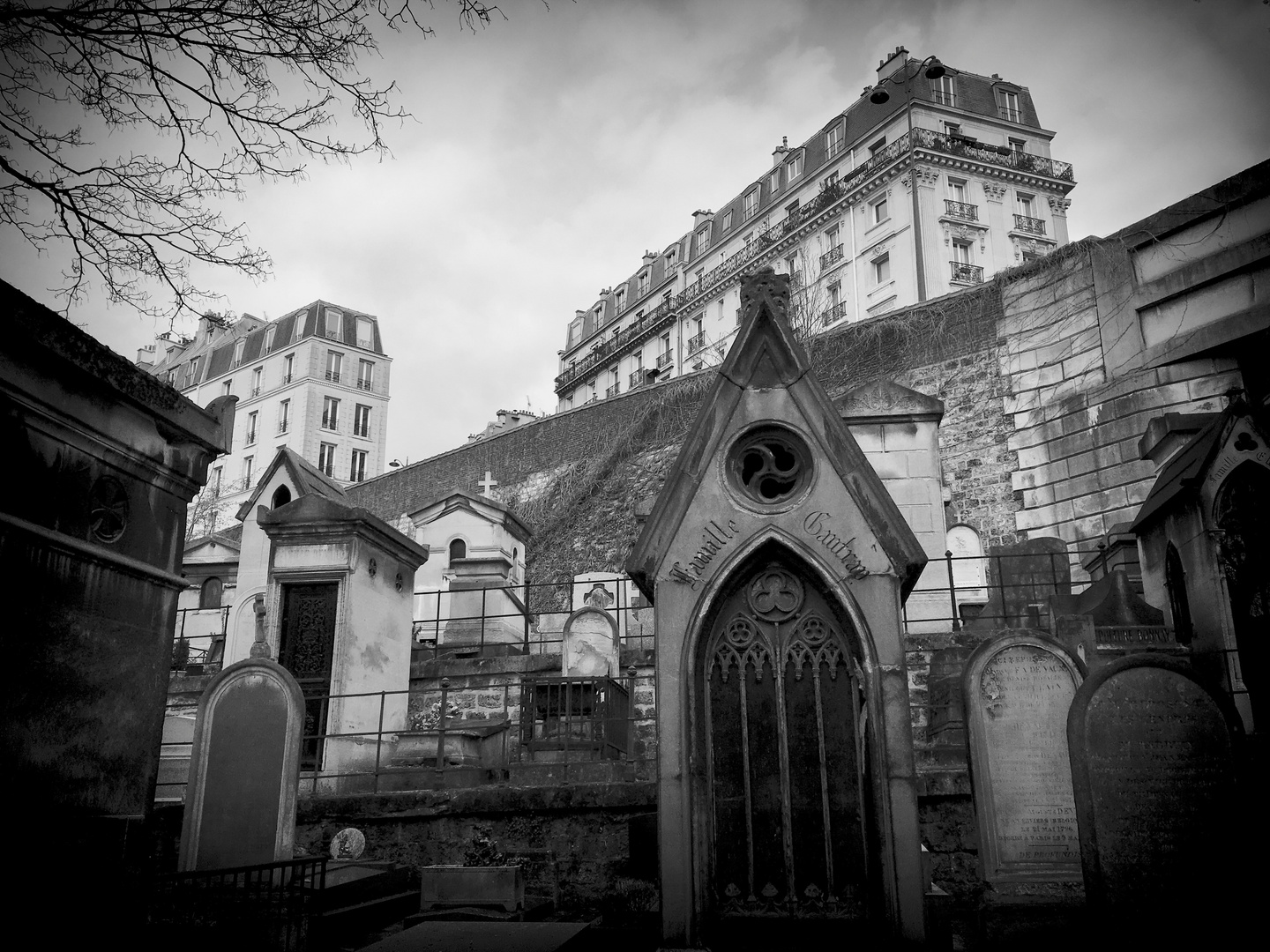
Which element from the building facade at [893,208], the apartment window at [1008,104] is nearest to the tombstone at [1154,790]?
the building facade at [893,208]

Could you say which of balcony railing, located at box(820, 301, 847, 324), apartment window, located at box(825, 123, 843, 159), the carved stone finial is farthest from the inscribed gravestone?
apartment window, located at box(825, 123, 843, 159)

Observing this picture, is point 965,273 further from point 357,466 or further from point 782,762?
point 357,466

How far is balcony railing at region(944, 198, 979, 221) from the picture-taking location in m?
37.4

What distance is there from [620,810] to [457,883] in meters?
1.69

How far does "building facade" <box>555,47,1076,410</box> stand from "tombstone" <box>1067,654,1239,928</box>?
25.3m

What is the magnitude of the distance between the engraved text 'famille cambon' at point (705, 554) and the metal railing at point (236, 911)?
3529mm

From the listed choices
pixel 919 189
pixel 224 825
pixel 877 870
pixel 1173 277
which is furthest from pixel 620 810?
pixel 919 189

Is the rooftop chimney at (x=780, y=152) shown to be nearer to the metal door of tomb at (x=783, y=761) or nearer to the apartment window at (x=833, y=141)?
the apartment window at (x=833, y=141)

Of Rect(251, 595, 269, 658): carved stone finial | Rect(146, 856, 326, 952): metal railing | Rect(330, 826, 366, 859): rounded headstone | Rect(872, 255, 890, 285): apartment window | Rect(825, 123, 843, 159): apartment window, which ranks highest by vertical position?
Rect(825, 123, 843, 159): apartment window

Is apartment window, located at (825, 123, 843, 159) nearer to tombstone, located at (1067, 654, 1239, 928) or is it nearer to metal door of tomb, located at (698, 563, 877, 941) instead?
tombstone, located at (1067, 654, 1239, 928)

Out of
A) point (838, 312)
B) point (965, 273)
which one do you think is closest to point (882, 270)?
point (838, 312)

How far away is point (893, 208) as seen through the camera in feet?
125

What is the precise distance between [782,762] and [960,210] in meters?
36.7

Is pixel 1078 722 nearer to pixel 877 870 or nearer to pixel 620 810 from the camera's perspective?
pixel 877 870
